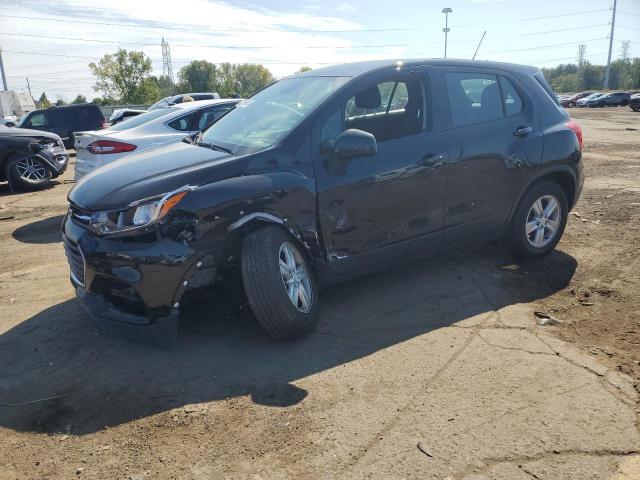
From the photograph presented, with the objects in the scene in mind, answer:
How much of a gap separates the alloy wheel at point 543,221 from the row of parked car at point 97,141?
3.30m

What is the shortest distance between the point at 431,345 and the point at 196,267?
1679 mm

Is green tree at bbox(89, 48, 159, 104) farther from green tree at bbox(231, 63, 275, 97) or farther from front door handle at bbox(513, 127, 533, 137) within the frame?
front door handle at bbox(513, 127, 533, 137)

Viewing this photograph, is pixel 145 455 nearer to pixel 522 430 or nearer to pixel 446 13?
pixel 522 430

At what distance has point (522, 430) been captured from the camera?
2609 mm

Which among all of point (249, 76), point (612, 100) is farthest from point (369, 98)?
point (249, 76)

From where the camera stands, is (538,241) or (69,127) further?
(69,127)

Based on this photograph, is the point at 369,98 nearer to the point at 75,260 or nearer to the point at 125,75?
the point at 75,260

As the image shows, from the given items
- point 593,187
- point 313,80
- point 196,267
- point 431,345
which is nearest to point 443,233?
point 431,345

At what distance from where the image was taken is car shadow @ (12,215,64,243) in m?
6.51

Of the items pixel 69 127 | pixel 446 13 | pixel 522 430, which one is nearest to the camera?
pixel 522 430

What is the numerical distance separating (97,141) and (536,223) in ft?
17.9

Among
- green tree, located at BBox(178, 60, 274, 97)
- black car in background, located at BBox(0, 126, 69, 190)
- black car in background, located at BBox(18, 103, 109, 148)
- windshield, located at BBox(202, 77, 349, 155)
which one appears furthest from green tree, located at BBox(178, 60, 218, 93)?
windshield, located at BBox(202, 77, 349, 155)

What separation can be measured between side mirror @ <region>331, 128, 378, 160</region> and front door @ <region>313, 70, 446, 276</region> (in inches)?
5.3

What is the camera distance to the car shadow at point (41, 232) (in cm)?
651
